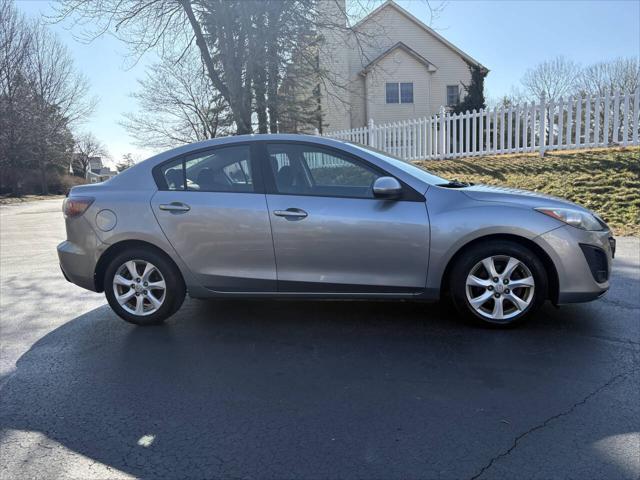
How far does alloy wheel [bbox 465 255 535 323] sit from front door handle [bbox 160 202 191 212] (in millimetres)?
2468

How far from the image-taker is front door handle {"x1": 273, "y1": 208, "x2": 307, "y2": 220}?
163 inches

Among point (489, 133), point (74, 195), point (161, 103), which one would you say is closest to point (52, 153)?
point (161, 103)

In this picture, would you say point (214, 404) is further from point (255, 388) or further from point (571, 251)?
point (571, 251)

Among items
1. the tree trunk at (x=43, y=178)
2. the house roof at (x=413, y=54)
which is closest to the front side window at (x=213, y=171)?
the house roof at (x=413, y=54)

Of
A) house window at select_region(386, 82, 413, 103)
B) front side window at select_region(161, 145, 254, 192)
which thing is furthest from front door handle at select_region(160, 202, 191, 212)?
house window at select_region(386, 82, 413, 103)

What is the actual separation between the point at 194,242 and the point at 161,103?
31788 mm

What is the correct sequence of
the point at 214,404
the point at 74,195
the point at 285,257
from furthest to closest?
the point at 74,195 → the point at 285,257 → the point at 214,404

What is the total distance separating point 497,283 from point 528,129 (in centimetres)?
1022

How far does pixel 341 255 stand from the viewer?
4.11m

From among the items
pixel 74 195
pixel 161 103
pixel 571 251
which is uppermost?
pixel 161 103

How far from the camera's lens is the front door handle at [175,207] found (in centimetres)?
434

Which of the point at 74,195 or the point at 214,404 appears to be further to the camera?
the point at 74,195

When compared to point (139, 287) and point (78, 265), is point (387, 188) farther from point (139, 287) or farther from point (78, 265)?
point (78, 265)

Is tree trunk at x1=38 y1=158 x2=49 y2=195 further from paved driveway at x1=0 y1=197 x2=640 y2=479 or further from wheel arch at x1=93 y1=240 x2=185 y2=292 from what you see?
wheel arch at x1=93 y1=240 x2=185 y2=292
